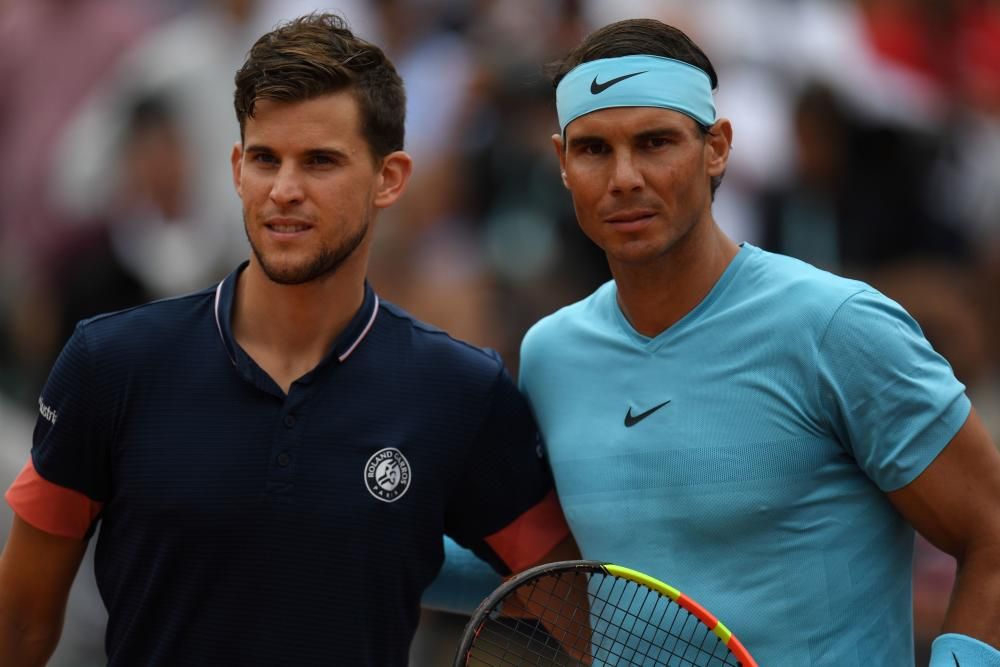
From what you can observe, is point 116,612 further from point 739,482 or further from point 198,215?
point 198,215

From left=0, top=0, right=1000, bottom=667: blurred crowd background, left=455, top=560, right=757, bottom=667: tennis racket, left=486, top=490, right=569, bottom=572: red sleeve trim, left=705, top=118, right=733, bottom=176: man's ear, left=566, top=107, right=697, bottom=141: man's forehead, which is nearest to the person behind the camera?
left=455, top=560, right=757, bottom=667: tennis racket

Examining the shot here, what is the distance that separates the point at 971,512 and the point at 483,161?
4.66 metres

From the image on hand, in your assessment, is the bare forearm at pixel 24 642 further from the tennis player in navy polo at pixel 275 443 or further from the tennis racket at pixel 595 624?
the tennis racket at pixel 595 624

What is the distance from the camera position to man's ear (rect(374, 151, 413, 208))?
3988 millimetres

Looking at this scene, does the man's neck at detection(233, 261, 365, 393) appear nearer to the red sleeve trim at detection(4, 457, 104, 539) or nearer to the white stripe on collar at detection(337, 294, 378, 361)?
the white stripe on collar at detection(337, 294, 378, 361)

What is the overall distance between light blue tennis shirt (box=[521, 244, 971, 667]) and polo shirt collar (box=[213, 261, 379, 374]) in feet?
2.16

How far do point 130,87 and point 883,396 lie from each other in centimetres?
555

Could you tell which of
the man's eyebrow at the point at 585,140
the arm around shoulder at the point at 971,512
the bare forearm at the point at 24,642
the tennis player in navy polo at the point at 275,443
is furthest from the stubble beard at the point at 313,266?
the arm around shoulder at the point at 971,512

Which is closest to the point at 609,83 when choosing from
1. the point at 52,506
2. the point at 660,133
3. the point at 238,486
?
the point at 660,133

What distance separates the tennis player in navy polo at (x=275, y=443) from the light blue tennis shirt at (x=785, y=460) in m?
0.43

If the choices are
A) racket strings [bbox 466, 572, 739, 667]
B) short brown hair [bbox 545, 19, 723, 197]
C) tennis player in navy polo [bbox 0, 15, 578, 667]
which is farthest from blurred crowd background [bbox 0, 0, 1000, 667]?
short brown hair [bbox 545, 19, 723, 197]

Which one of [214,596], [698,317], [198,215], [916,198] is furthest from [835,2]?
[214,596]

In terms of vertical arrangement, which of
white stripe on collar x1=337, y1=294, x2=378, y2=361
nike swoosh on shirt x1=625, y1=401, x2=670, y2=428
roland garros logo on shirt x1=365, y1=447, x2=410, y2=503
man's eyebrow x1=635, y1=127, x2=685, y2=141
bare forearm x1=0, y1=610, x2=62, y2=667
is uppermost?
man's eyebrow x1=635, y1=127, x2=685, y2=141

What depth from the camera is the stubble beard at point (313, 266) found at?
12.3 feet
